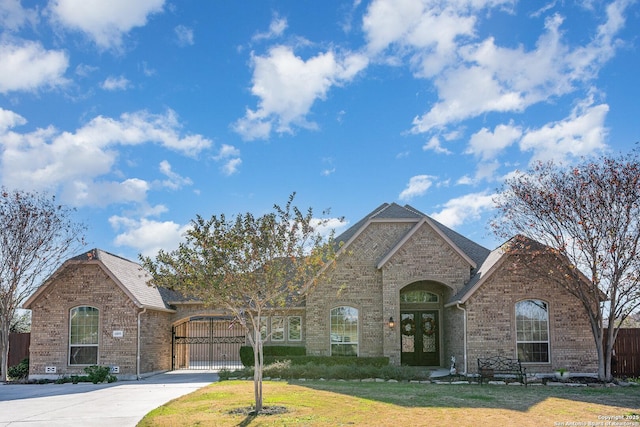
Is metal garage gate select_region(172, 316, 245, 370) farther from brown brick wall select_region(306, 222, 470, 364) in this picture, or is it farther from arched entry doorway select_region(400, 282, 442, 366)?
arched entry doorway select_region(400, 282, 442, 366)

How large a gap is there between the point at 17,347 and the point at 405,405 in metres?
19.8

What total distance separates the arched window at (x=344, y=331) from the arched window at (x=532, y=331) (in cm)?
627

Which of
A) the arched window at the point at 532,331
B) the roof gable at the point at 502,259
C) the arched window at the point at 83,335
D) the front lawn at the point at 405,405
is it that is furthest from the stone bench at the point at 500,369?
the arched window at the point at 83,335

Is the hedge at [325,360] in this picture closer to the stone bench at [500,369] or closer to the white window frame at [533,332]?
the stone bench at [500,369]

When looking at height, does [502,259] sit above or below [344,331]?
above

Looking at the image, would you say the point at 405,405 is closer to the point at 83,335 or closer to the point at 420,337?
the point at 420,337

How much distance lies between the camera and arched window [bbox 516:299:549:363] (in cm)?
2195

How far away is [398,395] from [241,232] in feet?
21.0

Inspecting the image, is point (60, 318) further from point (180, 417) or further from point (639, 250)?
point (639, 250)

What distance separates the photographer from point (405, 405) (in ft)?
46.5

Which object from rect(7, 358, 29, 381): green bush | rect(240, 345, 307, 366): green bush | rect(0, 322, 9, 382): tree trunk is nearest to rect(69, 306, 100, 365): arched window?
→ rect(0, 322, 9, 382): tree trunk

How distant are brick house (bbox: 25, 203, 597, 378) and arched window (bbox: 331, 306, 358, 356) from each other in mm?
40

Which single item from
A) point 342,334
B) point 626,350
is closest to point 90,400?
point 342,334

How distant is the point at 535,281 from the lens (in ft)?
72.5
